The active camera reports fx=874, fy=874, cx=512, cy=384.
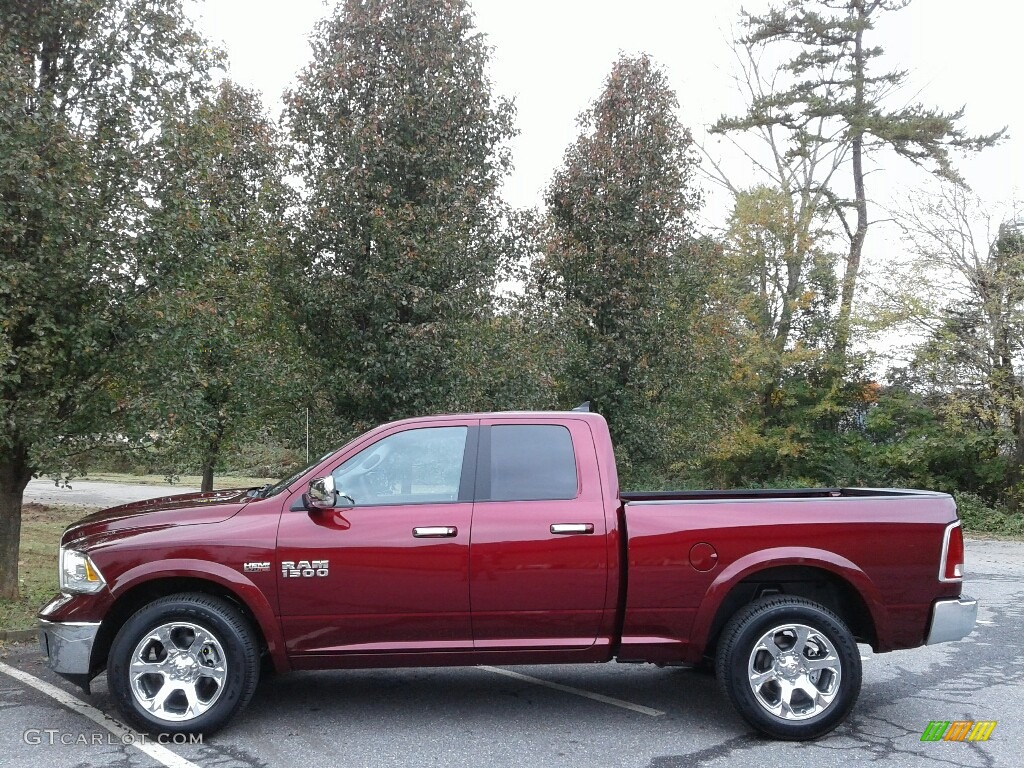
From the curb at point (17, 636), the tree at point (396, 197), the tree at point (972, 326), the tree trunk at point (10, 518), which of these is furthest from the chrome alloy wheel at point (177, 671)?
the tree at point (972, 326)

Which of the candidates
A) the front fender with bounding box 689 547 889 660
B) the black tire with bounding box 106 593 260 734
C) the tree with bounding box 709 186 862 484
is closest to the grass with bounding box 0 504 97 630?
the black tire with bounding box 106 593 260 734

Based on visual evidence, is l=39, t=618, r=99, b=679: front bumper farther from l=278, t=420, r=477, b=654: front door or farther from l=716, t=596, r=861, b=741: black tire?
l=716, t=596, r=861, b=741: black tire

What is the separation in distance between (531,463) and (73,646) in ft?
9.10

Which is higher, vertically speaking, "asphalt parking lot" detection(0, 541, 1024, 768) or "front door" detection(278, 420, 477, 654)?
"front door" detection(278, 420, 477, 654)

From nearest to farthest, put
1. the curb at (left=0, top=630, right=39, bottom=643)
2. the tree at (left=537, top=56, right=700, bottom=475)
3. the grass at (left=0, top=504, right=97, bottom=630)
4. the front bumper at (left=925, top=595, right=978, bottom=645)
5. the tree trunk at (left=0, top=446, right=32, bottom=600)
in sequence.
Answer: the front bumper at (left=925, top=595, right=978, bottom=645), the curb at (left=0, top=630, right=39, bottom=643), the grass at (left=0, top=504, right=97, bottom=630), the tree trunk at (left=0, top=446, right=32, bottom=600), the tree at (left=537, top=56, right=700, bottom=475)

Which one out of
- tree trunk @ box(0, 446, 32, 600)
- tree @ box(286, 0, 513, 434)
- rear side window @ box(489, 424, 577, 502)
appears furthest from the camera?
tree @ box(286, 0, 513, 434)

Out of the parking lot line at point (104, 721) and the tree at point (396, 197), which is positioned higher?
the tree at point (396, 197)

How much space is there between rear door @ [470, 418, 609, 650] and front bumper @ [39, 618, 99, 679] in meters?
2.14

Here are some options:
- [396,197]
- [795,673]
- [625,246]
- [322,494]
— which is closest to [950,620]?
[795,673]

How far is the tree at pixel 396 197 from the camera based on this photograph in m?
11.1

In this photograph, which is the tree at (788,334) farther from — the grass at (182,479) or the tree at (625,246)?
the grass at (182,479)

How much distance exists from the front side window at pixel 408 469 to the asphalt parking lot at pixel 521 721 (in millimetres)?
1358

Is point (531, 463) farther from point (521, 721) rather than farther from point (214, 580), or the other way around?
point (214, 580)

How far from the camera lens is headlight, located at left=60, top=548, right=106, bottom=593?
4.93m
